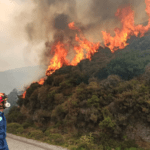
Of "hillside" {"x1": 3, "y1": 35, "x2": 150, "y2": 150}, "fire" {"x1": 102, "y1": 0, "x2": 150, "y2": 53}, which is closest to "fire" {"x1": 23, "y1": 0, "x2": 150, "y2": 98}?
"fire" {"x1": 102, "y1": 0, "x2": 150, "y2": 53}

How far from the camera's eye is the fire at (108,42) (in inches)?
1480

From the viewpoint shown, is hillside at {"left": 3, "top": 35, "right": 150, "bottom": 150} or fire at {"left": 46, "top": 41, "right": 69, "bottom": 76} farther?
fire at {"left": 46, "top": 41, "right": 69, "bottom": 76}

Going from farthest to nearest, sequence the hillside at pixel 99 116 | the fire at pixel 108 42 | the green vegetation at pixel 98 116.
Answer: the fire at pixel 108 42 < the hillside at pixel 99 116 < the green vegetation at pixel 98 116

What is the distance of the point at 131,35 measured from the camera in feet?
138

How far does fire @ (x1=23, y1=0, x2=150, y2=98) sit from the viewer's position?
37594 mm

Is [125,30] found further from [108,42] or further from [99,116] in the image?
[99,116]

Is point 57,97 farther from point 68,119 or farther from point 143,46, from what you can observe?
point 143,46

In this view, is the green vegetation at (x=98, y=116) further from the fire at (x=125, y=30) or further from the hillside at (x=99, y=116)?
A: the fire at (x=125, y=30)

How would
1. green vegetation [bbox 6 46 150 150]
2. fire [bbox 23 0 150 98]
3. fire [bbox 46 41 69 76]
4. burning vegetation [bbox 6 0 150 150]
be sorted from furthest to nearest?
fire [bbox 23 0 150 98] < fire [bbox 46 41 69 76] < burning vegetation [bbox 6 0 150 150] < green vegetation [bbox 6 46 150 150]

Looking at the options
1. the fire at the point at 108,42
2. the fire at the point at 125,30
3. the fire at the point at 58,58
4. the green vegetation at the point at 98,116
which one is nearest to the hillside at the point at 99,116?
the green vegetation at the point at 98,116

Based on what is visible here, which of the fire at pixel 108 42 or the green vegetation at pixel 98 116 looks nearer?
the green vegetation at pixel 98 116

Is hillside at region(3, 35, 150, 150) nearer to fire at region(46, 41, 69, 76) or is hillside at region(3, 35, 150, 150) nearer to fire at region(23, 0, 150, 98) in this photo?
fire at region(46, 41, 69, 76)

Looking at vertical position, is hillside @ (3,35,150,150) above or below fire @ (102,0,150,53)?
below

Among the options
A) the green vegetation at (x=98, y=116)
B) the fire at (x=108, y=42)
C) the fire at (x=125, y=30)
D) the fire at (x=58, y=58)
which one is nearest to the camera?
the green vegetation at (x=98, y=116)
